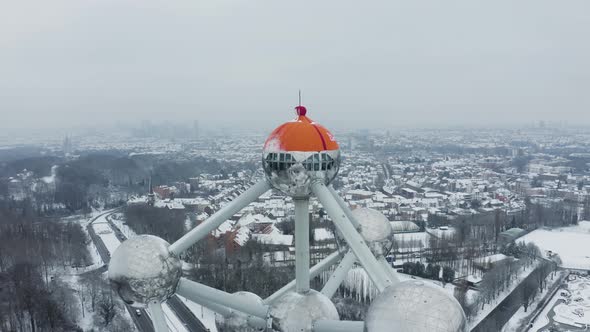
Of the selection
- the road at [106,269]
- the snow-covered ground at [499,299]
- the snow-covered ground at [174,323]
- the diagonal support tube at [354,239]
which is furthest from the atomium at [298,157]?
the snow-covered ground at [499,299]

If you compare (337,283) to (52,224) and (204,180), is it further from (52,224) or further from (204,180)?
(204,180)

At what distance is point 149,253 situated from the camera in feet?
18.6

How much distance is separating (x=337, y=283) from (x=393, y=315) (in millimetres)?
2665

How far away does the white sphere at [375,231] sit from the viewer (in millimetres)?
7391

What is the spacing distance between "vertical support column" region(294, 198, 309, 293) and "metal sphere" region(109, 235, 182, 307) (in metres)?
1.56

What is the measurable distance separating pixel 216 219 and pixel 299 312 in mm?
1585

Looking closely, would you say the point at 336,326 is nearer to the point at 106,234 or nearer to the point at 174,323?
the point at 174,323

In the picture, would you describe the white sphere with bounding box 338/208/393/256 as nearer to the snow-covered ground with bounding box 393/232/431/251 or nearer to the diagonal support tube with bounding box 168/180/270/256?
the diagonal support tube with bounding box 168/180/270/256

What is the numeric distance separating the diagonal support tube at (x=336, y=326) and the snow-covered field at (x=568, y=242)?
30595 mm

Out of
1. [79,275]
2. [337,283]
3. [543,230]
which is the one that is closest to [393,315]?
[337,283]

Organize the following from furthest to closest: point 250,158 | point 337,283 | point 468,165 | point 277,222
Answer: point 250,158 → point 468,165 → point 277,222 → point 337,283

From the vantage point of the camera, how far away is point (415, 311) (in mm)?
4270

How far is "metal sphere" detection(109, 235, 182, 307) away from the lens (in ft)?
18.4

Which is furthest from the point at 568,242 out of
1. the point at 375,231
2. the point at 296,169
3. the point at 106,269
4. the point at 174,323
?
the point at 296,169
